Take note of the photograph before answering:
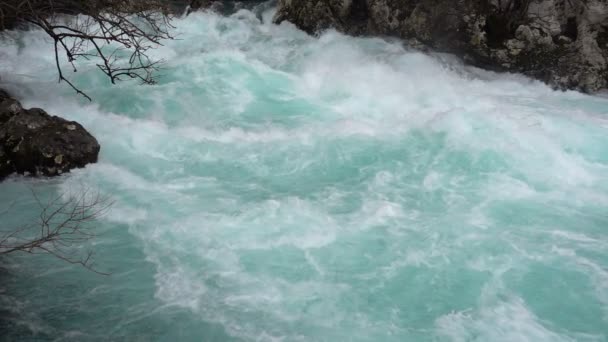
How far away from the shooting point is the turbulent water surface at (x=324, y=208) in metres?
5.39

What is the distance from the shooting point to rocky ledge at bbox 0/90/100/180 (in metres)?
7.46

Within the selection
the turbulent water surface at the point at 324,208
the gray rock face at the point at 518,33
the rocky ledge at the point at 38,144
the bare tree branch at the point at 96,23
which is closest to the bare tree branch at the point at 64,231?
the turbulent water surface at the point at 324,208

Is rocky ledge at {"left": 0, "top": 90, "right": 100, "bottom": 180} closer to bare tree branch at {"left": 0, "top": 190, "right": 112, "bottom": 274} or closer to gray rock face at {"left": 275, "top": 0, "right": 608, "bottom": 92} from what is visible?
bare tree branch at {"left": 0, "top": 190, "right": 112, "bottom": 274}

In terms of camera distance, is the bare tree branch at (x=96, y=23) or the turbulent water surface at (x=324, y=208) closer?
the bare tree branch at (x=96, y=23)

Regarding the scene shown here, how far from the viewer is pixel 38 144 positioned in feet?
24.5

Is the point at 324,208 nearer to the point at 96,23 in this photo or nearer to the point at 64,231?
the point at 64,231

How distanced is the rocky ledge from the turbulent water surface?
0.76 ft

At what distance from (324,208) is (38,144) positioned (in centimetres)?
416

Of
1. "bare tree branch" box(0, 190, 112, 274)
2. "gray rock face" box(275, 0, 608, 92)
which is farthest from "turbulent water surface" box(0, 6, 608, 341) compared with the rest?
"gray rock face" box(275, 0, 608, 92)

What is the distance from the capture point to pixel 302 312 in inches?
215

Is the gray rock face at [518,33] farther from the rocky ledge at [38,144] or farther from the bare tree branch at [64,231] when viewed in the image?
the bare tree branch at [64,231]

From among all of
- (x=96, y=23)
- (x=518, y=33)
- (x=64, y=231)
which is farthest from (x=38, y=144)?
(x=518, y=33)

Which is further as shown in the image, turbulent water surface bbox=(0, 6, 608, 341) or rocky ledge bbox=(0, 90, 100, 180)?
rocky ledge bbox=(0, 90, 100, 180)

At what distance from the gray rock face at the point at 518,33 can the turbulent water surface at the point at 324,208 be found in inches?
28.9
